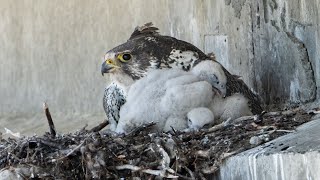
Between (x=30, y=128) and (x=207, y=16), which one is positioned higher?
(x=207, y=16)

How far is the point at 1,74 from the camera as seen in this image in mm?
6191

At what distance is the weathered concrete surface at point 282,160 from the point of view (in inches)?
106

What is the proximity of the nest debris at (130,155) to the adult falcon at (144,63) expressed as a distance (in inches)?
30.0

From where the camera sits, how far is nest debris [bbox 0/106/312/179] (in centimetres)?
300

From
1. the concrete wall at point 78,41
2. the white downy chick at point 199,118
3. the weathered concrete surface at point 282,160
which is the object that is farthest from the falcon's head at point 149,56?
the weathered concrete surface at point 282,160

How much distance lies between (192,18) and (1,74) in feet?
5.88

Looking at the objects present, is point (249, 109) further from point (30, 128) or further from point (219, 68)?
point (30, 128)

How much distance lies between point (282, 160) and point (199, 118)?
32.9 inches

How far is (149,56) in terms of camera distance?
13.1 ft

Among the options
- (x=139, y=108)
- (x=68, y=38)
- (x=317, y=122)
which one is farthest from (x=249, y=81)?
(x=68, y=38)

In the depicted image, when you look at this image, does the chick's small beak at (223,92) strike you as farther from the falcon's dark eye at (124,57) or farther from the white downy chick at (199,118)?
the falcon's dark eye at (124,57)

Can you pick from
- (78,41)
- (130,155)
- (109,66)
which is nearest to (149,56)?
(109,66)

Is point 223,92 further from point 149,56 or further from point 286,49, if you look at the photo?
point 286,49

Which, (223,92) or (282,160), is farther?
(223,92)
